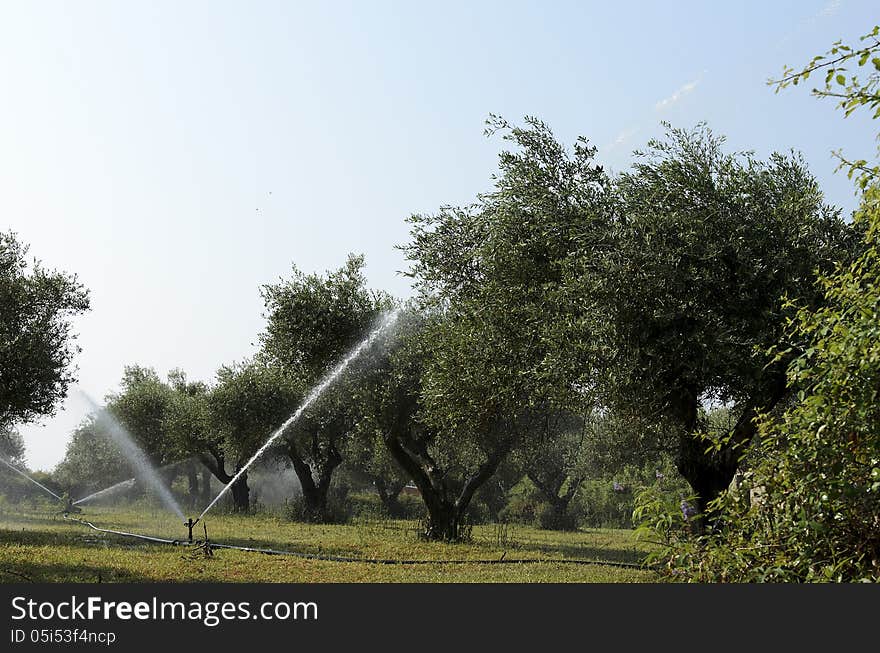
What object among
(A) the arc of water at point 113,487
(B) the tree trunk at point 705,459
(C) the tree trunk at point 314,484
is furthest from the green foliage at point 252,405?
(B) the tree trunk at point 705,459

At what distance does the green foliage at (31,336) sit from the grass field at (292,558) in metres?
4.31

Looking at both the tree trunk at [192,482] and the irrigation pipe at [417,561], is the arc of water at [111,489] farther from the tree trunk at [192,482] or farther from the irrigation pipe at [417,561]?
the irrigation pipe at [417,561]

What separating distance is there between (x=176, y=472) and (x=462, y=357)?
6383 centimetres

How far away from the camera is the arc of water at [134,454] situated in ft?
206

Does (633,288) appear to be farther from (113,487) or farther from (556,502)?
(113,487)

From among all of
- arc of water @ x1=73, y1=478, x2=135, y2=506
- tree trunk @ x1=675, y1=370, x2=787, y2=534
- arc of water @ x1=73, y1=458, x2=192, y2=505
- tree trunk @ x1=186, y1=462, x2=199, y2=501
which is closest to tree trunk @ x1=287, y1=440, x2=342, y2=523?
arc of water @ x1=73, y1=458, x2=192, y2=505

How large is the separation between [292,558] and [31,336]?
37.2 feet

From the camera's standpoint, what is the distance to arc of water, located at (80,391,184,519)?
62.8m

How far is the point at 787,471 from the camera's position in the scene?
6137mm

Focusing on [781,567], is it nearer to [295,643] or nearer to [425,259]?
[295,643]

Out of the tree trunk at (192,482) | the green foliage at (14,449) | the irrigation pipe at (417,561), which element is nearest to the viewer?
the irrigation pipe at (417,561)

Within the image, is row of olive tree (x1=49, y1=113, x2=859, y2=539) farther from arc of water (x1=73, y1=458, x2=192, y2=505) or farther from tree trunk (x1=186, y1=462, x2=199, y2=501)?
tree trunk (x1=186, y1=462, x2=199, y2=501)

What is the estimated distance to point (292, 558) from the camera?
890 inches

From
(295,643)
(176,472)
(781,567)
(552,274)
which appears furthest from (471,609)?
(176,472)
